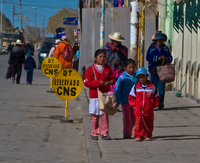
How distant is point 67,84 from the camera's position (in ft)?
38.0

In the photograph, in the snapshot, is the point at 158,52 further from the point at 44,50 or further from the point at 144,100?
the point at 44,50

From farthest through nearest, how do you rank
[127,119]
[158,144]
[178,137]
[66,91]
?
[66,91] → [127,119] → [178,137] → [158,144]

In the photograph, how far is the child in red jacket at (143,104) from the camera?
8.90m

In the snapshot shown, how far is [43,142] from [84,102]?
238 inches

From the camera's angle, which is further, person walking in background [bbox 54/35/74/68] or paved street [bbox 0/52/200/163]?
person walking in background [bbox 54/35/74/68]

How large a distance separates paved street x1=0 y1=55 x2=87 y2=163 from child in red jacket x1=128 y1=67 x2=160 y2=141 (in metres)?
0.94

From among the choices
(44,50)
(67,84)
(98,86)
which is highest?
(44,50)

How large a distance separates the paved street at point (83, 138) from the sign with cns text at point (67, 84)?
1.98 ft

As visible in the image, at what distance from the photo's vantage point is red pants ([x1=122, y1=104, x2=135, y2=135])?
933 centimetres

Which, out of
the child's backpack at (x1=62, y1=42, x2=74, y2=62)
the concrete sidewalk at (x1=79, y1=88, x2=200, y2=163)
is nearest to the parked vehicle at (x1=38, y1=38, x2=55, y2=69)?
the child's backpack at (x1=62, y1=42, x2=74, y2=62)

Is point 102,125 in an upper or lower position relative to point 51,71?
lower

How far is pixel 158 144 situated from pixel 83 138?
1.72 m

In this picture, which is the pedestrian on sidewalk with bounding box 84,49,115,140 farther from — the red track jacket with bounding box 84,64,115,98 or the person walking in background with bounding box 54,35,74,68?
the person walking in background with bounding box 54,35,74,68

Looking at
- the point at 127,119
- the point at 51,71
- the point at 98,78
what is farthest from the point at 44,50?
the point at 98,78
